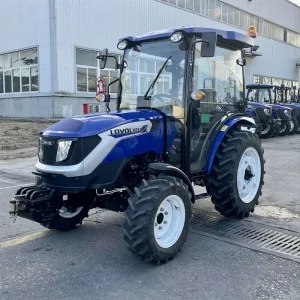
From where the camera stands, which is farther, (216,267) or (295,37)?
(295,37)

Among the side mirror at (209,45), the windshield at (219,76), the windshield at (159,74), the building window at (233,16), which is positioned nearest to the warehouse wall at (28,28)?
the building window at (233,16)

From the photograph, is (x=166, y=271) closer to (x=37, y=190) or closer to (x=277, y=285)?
(x=277, y=285)

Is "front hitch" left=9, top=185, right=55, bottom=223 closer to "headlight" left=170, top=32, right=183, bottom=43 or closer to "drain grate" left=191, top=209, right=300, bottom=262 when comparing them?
"drain grate" left=191, top=209, right=300, bottom=262

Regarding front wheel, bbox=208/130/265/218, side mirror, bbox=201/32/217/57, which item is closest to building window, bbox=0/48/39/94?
front wheel, bbox=208/130/265/218

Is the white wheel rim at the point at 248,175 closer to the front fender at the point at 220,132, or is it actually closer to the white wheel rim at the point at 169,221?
the front fender at the point at 220,132

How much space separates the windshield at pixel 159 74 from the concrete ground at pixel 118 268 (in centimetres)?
161

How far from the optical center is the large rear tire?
3.76 meters

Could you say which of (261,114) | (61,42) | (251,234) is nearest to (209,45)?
(251,234)

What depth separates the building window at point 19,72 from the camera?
20438 mm

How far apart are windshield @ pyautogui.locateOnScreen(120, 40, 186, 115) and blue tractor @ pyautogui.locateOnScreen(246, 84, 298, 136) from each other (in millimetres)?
13235

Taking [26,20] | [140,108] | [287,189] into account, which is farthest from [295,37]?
[140,108]

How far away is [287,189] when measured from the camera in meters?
7.17

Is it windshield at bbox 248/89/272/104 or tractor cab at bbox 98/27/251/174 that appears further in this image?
windshield at bbox 248/89/272/104

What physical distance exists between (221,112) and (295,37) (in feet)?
134
